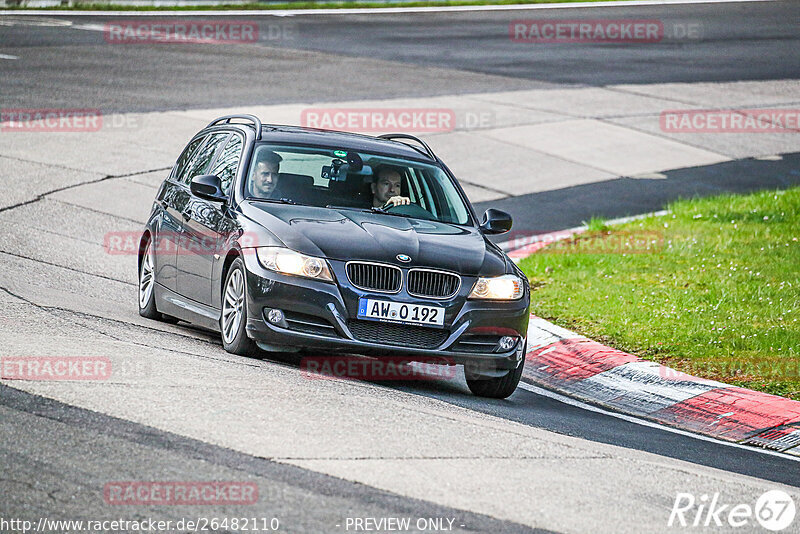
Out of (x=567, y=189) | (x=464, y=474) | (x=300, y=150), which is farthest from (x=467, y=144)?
(x=464, y=474)

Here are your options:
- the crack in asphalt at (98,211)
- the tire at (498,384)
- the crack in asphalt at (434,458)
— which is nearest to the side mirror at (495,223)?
the tire at (498,384)

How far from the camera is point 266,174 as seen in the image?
961 cm

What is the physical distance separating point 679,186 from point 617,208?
201cm

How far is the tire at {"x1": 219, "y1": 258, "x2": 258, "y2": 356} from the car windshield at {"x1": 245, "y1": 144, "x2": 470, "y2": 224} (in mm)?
785

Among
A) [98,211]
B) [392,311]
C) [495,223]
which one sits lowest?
[98,211]

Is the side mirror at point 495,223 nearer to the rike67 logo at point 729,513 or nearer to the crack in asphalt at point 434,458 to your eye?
the crack in asphalt at point 434,458

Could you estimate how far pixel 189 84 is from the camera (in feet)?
79.4

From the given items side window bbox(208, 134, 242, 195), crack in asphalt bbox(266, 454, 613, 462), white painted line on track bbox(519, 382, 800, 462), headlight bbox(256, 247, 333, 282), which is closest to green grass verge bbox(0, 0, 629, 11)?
side window bbox(208, 134, 242, 195)

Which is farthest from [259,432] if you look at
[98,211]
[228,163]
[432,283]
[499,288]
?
[98,211]

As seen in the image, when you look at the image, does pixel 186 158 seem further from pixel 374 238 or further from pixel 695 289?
pixel 695 289

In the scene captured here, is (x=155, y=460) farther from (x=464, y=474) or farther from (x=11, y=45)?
(x=11, y=45)

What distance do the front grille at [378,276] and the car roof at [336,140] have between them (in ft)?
5.84

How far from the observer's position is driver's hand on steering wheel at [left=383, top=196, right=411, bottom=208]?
31.5 ft

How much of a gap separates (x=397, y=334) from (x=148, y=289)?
3165mm
